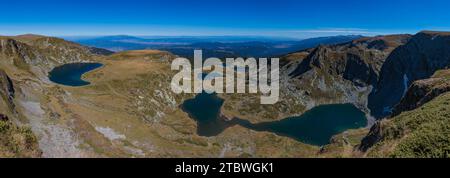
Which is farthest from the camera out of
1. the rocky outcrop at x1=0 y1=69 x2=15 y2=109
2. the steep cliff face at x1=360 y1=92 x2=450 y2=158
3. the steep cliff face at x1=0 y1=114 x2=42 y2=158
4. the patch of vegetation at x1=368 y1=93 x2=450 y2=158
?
the rocky outcrop at x1=0 y1=69 x2=15 y2=109

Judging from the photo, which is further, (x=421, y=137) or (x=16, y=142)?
(x=421, y=137)

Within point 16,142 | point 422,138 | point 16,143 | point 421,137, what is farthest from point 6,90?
point 422,138

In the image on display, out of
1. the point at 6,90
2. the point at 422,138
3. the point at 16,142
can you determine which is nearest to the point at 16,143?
the point at 16,142

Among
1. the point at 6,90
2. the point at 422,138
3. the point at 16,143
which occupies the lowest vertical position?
the point at 6,90

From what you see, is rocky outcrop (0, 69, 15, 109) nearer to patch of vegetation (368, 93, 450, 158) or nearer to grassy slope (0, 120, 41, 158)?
grassy slope (0, 120, 41, 158)

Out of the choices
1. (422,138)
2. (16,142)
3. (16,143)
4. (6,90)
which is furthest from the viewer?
(6,90)

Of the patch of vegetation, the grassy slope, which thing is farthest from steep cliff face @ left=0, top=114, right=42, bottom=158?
the patch of vegetation

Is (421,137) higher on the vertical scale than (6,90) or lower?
higher

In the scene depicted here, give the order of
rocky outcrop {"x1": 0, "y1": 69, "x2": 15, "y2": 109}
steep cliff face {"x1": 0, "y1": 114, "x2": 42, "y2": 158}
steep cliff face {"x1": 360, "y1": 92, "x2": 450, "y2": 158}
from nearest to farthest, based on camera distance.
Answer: steep cliff face {"x1": 0, "y1": 114, "x2": 42, "y2": 158}
steep cliff face {"x1": 360, "y1": 92, "x2": 450, "y2": 158}
rocky outcrop {"x1": 0, "y1": 69, "x2": 15, "y2": 109}

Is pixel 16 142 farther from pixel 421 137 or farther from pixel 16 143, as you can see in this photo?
pixel 421 137

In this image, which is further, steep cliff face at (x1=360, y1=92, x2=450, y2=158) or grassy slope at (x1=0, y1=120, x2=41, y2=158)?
steep cliff face at (x1=360, y1=92, x2=450, y2=158)

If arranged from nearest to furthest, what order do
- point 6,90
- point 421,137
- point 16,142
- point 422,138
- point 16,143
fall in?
point 16,143 < point 16,142 < point 422,138 < point 421,137 < point 6,90

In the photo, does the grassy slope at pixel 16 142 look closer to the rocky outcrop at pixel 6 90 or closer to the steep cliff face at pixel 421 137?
the steep cliff face at pixel 421 137
